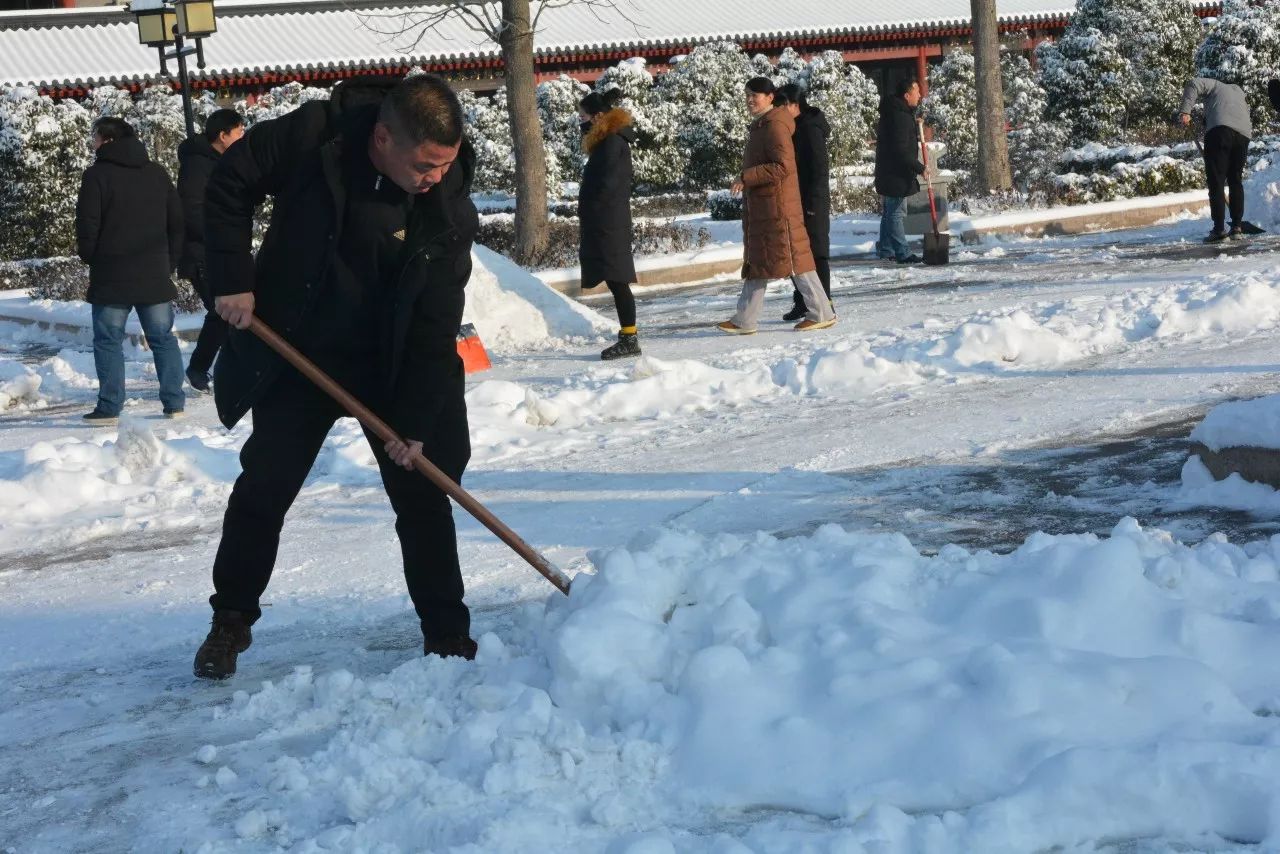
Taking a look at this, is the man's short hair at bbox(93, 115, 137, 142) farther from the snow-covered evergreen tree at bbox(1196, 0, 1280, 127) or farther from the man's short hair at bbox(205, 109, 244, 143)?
the snow-covered evergreen tree at bbox(1196, 0, 1280, 127)

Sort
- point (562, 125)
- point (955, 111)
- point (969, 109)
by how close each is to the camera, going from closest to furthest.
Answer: point (562, 125), point (955, 111), point (969, 109)

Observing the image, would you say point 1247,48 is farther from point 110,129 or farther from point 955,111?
point 110,129

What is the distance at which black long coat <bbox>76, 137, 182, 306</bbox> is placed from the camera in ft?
29.6

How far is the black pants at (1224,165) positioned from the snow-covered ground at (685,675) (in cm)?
784

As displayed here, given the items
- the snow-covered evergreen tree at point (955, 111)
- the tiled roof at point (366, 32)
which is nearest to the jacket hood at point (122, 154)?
the tiled roof at point (366, 32)

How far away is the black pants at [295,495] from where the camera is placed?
4223 millimetres

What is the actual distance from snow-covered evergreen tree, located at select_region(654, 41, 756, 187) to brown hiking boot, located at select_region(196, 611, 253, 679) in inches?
820

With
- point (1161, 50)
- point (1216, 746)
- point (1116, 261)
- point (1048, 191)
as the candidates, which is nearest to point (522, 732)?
point (1216, 746)

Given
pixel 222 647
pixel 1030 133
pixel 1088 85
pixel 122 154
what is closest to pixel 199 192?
pixel 122 154

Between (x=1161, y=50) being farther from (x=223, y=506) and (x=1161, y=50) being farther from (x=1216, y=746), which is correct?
(x=1216, y=746)

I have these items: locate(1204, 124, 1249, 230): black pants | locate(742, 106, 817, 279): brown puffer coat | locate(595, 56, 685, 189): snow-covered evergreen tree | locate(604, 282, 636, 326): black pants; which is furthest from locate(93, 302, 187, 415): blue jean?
locate(595, 56, 685, 189): snow-covered evergreen tree

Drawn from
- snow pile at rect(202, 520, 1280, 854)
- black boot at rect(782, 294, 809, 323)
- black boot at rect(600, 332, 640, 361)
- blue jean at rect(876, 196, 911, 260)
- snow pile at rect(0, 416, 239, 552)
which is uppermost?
blue jean at rect(876, 196, 911, 260)

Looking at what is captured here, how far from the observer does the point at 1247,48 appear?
2303cm

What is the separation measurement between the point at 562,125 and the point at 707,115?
2.65 meters
